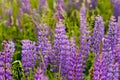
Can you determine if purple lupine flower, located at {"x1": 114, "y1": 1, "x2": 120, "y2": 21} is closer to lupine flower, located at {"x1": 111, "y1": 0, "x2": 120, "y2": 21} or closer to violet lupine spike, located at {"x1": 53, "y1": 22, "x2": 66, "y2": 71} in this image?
lupine flower, located at {"x1": 111, "y1": 0, "x2": 120, "y2": 21}

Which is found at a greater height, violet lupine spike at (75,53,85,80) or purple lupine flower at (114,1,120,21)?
purple lupine flower at (114,1,120,21)

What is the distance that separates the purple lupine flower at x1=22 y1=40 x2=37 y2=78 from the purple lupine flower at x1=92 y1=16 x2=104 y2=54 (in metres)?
0.71

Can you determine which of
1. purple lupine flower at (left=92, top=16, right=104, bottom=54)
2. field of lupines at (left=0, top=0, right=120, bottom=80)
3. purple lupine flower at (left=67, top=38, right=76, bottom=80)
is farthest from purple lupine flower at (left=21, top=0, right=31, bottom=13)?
purple lupine flower at (left=67, top=38, right=76, bottom=80)

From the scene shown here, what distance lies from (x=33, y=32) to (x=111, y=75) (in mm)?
2076

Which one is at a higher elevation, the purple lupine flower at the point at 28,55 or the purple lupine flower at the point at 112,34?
the purple lupine flower at the point at 112,34

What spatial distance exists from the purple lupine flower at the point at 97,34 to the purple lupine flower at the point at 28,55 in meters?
0.71

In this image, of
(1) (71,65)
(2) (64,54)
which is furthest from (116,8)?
(1) (71,65)

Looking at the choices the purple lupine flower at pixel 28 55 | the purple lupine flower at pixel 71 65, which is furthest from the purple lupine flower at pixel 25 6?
the purple lupine flower at pixel 71 65

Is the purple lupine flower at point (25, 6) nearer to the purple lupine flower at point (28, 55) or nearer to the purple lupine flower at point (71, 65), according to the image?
the purple lupine flower at point (28, 55)

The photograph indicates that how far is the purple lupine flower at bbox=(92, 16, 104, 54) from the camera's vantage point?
4.17 metres

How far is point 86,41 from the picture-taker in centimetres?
430

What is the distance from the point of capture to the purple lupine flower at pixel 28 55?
3855 mm

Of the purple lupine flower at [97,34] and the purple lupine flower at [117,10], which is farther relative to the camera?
the purple lupine flower at [117,10]

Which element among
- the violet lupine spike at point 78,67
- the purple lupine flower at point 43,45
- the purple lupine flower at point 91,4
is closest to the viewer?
the violet lupine spike at point 78,67
